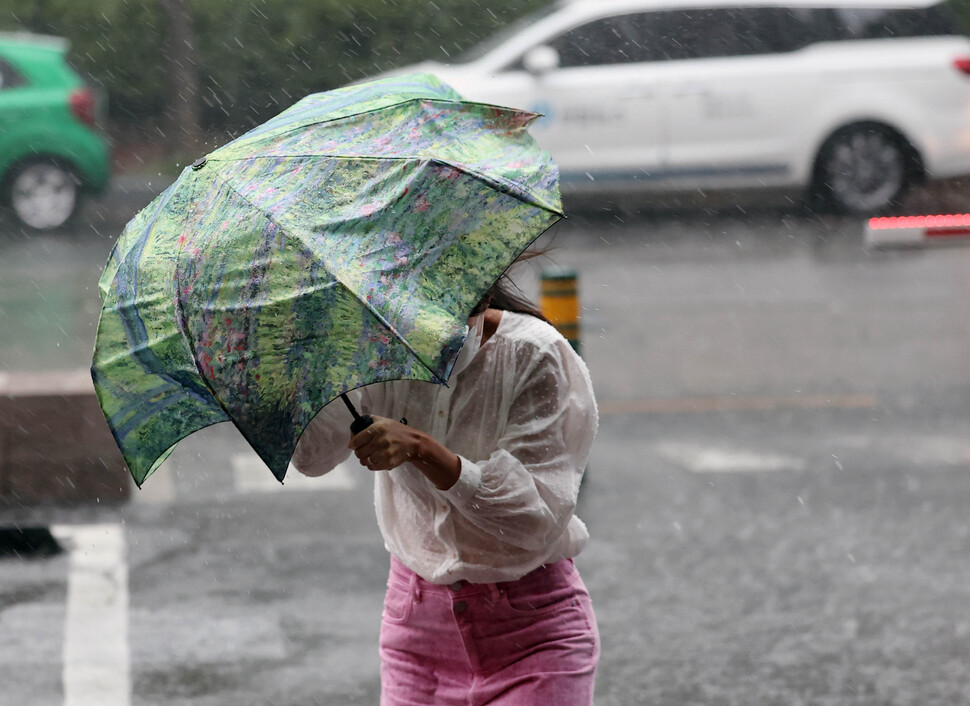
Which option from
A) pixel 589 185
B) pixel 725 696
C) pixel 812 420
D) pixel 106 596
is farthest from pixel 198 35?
pixel 725 696

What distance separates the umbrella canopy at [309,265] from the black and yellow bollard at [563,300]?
4.35m

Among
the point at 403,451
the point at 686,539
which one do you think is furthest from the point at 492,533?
the point at 686,539

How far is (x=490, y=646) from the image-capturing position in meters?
3.13

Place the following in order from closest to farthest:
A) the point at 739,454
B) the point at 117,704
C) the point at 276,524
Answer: the point at 117,704 < the point at 276,524 < the point at 739,454

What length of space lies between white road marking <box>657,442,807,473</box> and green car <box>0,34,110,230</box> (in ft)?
30.5

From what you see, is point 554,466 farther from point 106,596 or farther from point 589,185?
point 589,185

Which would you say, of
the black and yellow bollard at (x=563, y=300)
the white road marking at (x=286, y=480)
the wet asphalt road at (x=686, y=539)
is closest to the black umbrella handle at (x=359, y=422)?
the wet asphalt road at (x=686, y=539)

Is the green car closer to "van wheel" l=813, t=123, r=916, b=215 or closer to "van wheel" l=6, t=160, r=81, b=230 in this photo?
"van wheel" l=6, t=160, r=81, b=230

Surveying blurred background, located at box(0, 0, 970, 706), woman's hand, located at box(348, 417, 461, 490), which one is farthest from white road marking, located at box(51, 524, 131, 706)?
woman's hand, located at box(348, 417, 461, 490)

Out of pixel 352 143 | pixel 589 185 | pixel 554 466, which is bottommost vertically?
pixel 589 185

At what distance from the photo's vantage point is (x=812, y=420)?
8.95m

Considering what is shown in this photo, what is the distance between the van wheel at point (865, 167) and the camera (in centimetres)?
1581

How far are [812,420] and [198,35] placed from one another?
1394cm

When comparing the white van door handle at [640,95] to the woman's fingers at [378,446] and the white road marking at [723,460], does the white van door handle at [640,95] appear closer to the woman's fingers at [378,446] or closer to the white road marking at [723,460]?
the white road marking at [723,460]
